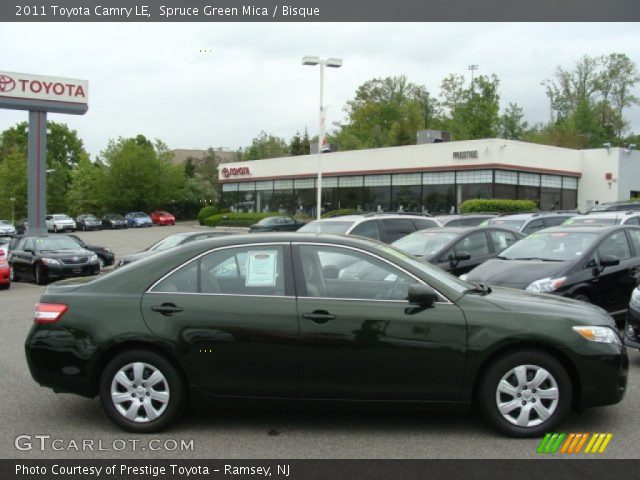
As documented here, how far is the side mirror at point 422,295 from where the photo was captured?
500 centimetres

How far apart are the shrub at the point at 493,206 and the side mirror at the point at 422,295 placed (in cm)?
3070

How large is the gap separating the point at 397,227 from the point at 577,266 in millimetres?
6585

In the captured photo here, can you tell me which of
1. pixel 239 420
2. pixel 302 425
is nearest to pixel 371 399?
pixel 302 425

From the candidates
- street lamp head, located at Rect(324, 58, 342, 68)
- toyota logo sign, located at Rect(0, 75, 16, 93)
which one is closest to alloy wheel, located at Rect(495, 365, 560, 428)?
street lamp head, located at Rect(324, 58, 342, 68)

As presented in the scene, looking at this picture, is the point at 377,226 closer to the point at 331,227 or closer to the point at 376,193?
the point at 331,227

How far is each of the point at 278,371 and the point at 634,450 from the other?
2.69 metres

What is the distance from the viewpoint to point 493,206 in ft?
115

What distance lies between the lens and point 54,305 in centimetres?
534

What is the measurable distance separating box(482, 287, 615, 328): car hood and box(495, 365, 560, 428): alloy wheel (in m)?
Answer: 0.45

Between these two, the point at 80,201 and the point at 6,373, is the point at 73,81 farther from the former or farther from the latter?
the point at 80,201

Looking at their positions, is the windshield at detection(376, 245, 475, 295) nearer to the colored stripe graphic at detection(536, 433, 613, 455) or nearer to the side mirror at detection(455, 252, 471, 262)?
the colored stripe graphic at detection(536, 433, 613, 455)

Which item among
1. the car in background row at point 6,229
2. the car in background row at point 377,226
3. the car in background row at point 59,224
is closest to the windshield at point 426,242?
the car in background row at point 377,226

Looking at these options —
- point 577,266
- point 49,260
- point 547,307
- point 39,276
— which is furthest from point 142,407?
point 39,276
